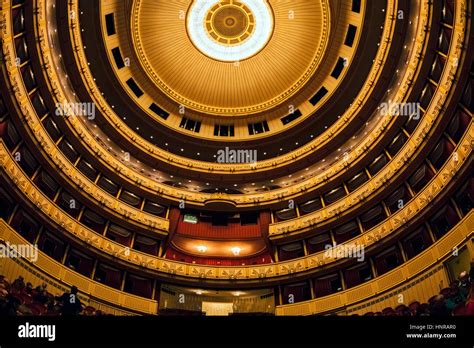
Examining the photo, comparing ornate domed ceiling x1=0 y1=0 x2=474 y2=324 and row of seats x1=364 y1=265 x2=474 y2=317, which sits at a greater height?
ornate domed ceiling x1=0 y1=0 x2=474 y2=324

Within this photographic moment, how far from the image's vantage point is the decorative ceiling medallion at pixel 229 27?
92.9 ft

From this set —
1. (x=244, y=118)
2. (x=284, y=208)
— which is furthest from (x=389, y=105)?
(x=244, y=118)

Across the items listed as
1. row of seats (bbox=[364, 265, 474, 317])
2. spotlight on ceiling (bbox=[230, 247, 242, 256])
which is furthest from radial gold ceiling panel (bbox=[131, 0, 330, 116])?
row of seats (bbox=[364, 265, 474, 317])

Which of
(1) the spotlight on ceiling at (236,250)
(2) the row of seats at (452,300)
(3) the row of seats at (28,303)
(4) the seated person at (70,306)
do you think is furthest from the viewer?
(1) the spotlight on ceiling at (236,250)

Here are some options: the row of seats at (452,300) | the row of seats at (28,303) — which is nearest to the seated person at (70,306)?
the row of seats at (28,303)

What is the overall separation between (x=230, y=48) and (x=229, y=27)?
1474 mm

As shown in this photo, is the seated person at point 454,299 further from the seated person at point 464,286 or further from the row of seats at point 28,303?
the row of seats at point 28,303

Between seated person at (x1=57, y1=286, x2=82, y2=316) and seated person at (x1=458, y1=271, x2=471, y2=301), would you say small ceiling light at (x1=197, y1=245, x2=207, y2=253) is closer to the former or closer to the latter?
seated person at (x1=57, y1=286, x2=82, y2=316)

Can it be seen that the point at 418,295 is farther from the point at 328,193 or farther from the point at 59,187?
the point at 59,187

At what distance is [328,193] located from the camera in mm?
27109

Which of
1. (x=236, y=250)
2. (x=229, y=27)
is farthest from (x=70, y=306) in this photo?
(x=229, y=27)

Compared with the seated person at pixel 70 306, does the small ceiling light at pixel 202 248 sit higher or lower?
higher

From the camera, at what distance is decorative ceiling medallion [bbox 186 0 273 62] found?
92.9 feet

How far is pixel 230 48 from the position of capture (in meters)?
30.2
